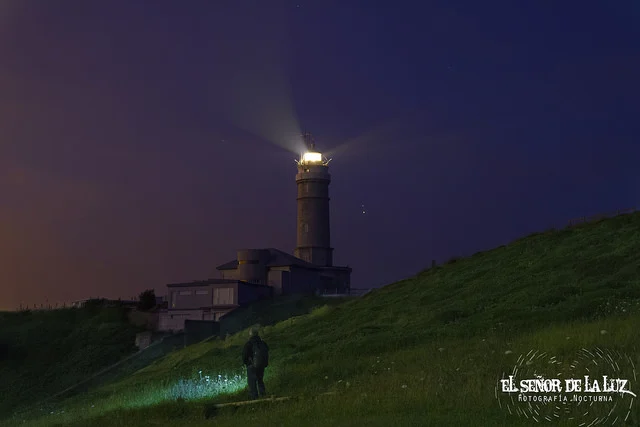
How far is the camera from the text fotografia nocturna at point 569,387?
40.6ft

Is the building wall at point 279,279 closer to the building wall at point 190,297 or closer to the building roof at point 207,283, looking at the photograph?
the building roof at point 207,283

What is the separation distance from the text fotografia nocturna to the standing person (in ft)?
20.4

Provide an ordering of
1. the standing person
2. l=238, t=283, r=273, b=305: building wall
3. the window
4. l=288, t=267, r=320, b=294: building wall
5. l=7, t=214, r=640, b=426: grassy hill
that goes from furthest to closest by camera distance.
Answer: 1. l=288, t=267, r=320, b=294: building wall
2. l=238, t=283, r=273, b=305: building wall
3. the window
4. the standing person
5. l=7, t=214, r=640, b=426: grassy hill

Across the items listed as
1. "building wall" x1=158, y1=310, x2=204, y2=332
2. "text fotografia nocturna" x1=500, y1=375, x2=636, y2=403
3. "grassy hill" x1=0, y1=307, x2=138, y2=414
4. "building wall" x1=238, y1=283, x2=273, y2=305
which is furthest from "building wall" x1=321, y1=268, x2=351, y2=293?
"text fotografia nocturna" x1=500, y1=375, x2=636, y2=403

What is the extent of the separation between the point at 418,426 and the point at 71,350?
185 ft

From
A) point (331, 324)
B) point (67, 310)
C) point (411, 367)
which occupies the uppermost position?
point (67, 310)

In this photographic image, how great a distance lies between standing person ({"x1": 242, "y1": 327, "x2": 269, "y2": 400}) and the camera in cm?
1780

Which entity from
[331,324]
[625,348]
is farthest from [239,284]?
[625,348]

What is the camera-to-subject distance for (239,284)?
66.2 metres

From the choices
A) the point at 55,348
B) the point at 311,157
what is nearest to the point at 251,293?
the point at 55,348

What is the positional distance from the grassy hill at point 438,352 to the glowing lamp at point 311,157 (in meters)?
48.8

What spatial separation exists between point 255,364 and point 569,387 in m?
7.69

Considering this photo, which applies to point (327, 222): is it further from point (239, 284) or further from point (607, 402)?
point (607, 402)

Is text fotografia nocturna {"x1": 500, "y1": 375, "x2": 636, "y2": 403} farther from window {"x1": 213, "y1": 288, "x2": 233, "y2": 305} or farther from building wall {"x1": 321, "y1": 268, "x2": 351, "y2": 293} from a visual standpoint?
building wall {"x1": 321, "y1": 268, "x2": 351, "y2": 293}
